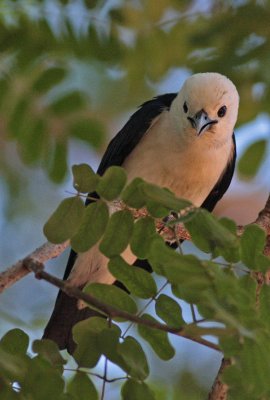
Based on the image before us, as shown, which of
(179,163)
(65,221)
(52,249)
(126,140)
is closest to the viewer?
(65,221)

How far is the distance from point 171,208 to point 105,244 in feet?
1.08

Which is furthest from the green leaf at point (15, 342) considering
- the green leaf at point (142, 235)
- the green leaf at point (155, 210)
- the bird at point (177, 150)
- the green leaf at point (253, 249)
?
the bird at point (177, 150)

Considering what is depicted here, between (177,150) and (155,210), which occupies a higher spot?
(177,150)

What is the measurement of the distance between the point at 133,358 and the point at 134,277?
29cm

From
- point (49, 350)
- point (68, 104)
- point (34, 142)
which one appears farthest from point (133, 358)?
point (68, 104)

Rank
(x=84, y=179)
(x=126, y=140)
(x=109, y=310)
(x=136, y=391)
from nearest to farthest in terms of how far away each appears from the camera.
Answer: (x=109, y=310) → (x=136, y=391) → (x=84, y=179) → (x=126, y=140)

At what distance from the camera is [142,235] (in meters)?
2.79

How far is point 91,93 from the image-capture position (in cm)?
780

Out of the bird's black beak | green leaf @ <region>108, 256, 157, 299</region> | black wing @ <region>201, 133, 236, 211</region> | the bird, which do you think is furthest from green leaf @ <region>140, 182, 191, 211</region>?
black wing @ <region>201, 133, 236, 211</region>

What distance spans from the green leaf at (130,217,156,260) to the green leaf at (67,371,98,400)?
0.40 metres

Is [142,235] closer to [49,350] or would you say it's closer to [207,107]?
[49,350]

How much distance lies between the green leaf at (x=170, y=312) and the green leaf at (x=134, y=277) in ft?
0.16

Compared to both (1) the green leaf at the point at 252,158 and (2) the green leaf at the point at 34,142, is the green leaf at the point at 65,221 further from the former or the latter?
(1) the green leaf at the point at 252,158

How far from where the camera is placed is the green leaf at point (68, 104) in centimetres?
496
